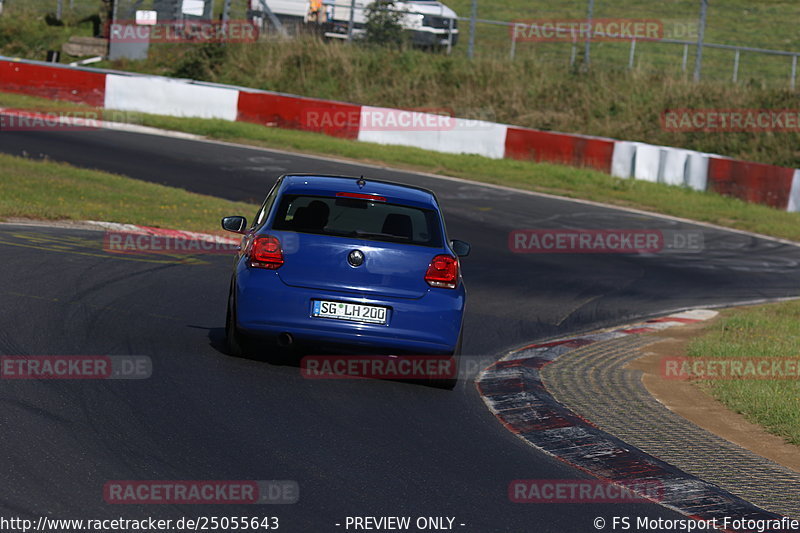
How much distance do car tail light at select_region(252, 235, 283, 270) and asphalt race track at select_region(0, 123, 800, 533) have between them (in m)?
0.83

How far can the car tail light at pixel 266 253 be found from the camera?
28.1 ft

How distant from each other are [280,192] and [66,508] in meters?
4.42

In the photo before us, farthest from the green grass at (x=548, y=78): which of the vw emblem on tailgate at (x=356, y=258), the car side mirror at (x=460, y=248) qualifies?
the vw emblem on tailgate at (x=356, y=258)

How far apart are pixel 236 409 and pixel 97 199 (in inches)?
457

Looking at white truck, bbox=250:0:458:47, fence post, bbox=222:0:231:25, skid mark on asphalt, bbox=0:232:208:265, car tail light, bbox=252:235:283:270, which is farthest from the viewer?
fence post, bbox=222:0:231:25

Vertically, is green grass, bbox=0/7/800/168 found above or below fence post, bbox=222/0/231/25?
below

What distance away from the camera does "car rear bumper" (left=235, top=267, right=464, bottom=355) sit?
845cm

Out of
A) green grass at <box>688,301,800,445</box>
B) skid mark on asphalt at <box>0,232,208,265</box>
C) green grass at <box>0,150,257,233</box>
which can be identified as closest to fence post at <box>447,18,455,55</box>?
green grass at <box>0,150,257,233</box>

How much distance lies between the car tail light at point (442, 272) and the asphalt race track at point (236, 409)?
0.85 metres

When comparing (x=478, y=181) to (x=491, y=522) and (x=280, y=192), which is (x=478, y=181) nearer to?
(x=280, y=192)

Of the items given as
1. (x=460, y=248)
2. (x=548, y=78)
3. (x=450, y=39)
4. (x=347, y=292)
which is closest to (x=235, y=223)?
(x=347, y=292)

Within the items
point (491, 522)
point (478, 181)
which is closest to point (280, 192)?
point (491, 522)

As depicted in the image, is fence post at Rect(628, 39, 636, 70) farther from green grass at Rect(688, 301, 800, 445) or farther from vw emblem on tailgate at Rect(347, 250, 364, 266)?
vw emblem on tailgate at Rect(347, 250, 364, 266)

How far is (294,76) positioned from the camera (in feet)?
123
